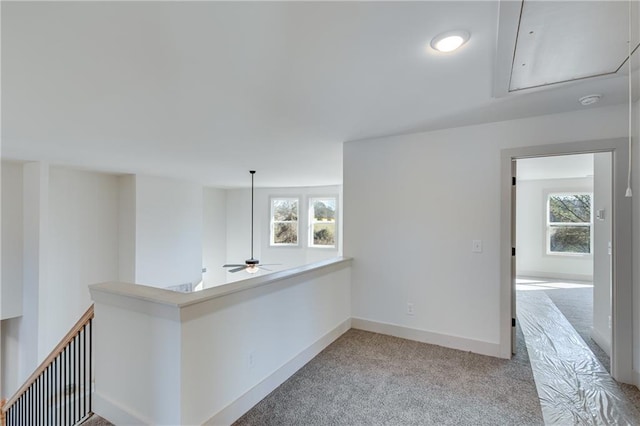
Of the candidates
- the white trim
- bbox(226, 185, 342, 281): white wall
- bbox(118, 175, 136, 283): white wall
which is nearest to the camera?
bbox(118, 175, 136, 283): white wall

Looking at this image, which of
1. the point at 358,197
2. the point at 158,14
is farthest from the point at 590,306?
the point at 158,14

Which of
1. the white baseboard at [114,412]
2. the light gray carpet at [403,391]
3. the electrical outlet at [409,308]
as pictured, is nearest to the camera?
the white baseboard at [114,412]

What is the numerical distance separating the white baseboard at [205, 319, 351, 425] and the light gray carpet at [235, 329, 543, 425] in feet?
0.14

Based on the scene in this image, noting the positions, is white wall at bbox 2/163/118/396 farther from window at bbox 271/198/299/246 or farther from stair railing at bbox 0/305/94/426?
→ window at bbox 271/198/299/246

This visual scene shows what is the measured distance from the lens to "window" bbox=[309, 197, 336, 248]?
25.9 feet

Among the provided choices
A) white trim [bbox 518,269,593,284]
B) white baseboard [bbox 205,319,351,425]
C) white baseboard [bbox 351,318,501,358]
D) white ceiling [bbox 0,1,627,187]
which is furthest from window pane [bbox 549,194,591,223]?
white baseboard [bbox 205,319,351,425]

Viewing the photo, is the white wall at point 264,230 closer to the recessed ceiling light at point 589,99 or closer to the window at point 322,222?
the window at point 322,222

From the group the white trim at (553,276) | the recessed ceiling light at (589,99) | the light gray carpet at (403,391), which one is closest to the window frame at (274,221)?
the light gray carpet at (403,391)

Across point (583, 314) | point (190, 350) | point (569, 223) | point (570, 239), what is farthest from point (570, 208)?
point (190, 350)

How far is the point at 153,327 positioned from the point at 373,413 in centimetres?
158

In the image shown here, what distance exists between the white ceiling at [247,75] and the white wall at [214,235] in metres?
4.79

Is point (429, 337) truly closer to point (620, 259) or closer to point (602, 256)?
point (620, 259)

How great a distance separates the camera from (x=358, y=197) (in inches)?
146

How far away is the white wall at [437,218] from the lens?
294 centimetres
